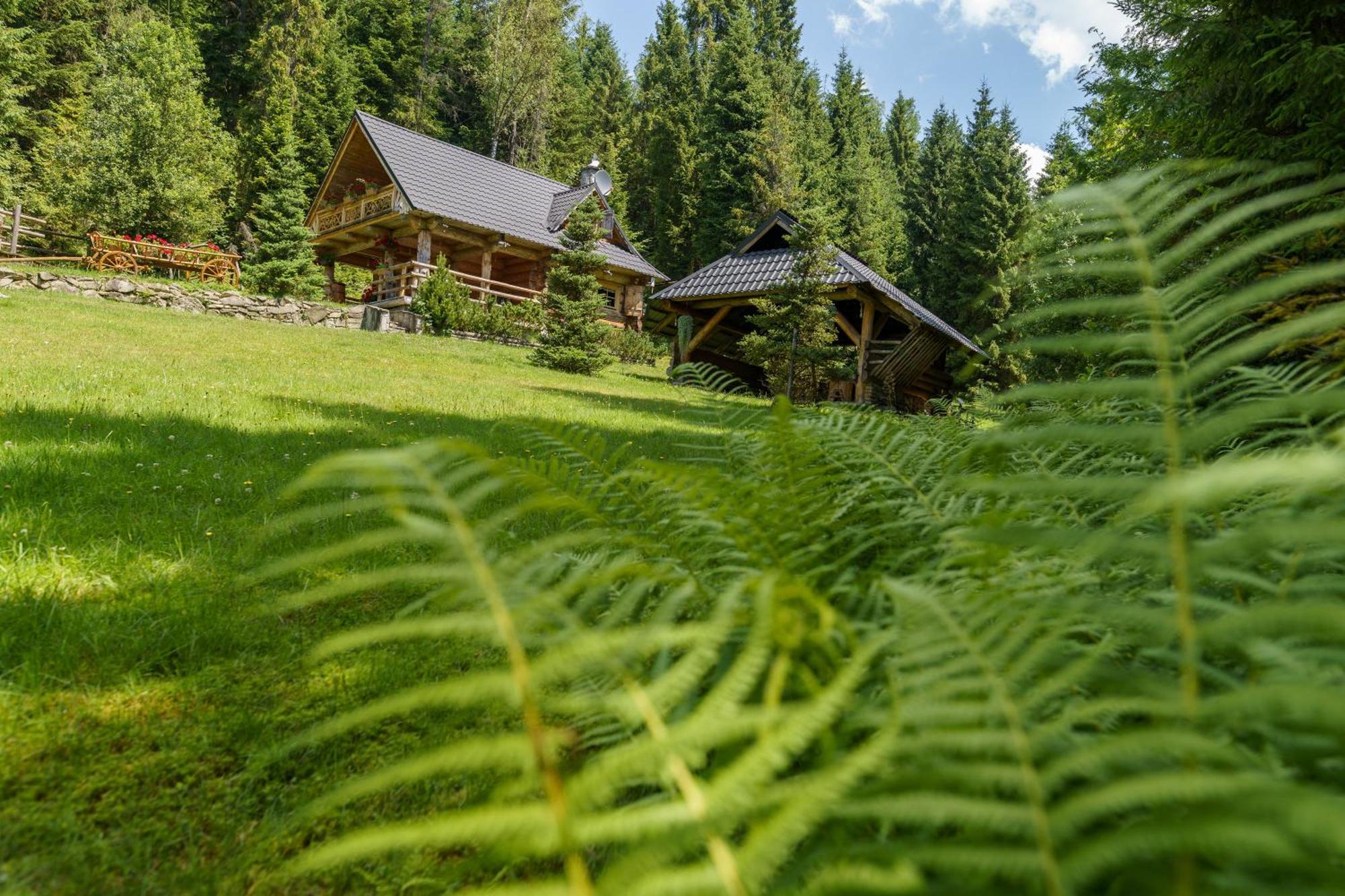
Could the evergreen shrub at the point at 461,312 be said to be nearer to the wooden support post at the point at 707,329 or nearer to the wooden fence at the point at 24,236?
the wooden support post at the point at 707,329

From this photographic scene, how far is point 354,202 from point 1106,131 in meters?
21.1

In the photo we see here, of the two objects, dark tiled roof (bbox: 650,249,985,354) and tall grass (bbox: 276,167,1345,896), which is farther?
dark tiled roof (bbox: 650,249,985,354)

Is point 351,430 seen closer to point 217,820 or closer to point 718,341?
point 217,820

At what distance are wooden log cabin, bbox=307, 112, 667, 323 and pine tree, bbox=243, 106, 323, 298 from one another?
1.00 metres

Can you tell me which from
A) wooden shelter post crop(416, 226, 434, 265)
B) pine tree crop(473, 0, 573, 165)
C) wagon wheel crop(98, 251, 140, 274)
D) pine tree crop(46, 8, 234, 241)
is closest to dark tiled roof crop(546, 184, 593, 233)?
wooden shelter post crop(416, 226, 434, 265)

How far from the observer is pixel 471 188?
22953mm

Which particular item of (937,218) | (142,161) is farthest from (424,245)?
(937,218)

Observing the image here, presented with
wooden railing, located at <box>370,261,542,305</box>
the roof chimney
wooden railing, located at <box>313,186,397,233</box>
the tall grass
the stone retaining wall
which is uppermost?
the roof chimney

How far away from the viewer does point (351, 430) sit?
16.6ft

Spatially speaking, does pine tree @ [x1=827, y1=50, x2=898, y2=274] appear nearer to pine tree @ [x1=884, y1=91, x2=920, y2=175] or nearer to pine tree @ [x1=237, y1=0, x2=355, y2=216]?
pine tree @ [x1=884, y1=91, x2=920, y2=175]

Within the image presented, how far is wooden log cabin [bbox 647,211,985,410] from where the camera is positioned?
538 inches

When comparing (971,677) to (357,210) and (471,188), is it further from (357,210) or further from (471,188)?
(357,210)

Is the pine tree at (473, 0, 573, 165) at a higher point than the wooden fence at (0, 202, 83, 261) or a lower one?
higher

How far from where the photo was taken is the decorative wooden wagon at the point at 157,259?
1869cm
